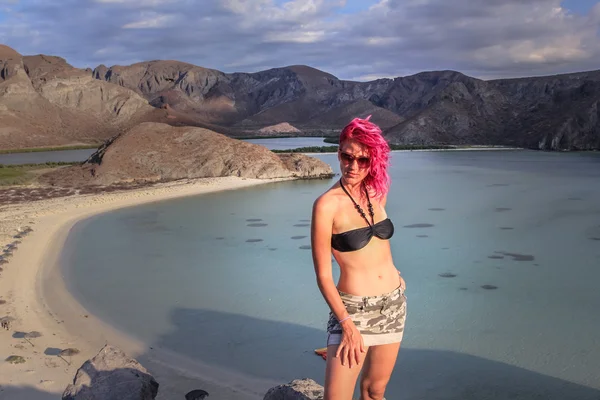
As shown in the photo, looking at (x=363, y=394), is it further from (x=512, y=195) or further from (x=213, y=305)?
(x=512, y=195)

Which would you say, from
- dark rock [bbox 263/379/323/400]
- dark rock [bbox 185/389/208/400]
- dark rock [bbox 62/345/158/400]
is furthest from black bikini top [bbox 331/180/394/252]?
dark rock [bbox 185/389/208/400]

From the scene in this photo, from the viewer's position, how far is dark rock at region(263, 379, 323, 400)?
15.1ft

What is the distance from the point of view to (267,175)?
34.5 m

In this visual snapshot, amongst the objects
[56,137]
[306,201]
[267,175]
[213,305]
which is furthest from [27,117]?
[213,305]

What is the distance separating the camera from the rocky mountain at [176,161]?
32.6m

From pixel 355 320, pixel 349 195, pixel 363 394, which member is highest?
pixel 349 195

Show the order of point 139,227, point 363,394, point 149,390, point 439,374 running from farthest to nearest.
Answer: point 139,227 < point 439,374 < point 149,390 < point 363,394

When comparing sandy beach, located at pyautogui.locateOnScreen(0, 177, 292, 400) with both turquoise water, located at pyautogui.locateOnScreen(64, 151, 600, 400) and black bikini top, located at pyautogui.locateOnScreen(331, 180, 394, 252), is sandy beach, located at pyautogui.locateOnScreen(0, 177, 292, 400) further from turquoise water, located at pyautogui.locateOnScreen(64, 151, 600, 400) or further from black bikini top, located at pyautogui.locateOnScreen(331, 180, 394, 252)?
black bikini top, located at pyautogui.locateOnScreen(331, 180, 394, 252)

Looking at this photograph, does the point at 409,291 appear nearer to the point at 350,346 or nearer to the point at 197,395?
the point at 197,395

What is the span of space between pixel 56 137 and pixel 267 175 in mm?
77194

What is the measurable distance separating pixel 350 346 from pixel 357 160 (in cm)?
106

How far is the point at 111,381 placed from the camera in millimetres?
5160

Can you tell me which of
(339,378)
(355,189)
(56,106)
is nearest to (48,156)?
(56,106)

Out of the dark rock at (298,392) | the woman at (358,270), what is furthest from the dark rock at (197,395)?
→ the woman at (358,270)
